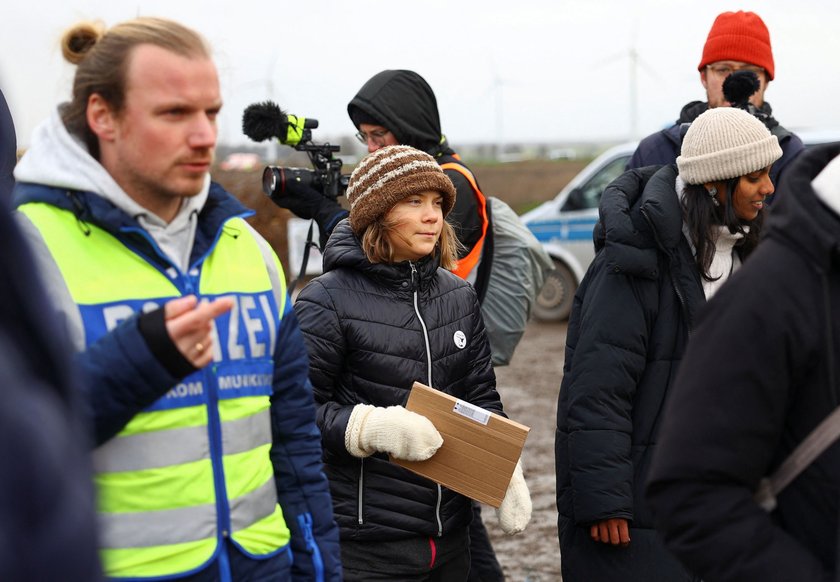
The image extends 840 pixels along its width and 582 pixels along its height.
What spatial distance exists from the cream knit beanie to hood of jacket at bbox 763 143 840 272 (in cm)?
141

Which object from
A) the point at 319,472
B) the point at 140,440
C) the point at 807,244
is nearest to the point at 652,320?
the point at 319,472

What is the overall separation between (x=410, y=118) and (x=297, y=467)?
91.7 inches

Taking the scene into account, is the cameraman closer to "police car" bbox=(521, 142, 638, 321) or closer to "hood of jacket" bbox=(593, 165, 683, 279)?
"hood of jacket" bbox=(593, 165, 683, 279)

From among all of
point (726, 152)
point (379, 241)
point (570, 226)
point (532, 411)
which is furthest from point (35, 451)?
point (570, 226)

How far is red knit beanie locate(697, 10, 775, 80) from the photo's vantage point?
4.74 m

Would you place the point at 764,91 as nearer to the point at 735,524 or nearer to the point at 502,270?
the point at 502,270

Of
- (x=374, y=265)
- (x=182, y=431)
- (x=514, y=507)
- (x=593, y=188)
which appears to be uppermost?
(x=182, y=431)

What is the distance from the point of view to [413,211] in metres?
3.43

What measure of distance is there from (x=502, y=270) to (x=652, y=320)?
144 centimetres

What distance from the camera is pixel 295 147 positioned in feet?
14.8

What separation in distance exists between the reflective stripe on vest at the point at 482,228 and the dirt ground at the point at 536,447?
1555 millimetres

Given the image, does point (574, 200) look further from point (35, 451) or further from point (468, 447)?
point (35, 451)

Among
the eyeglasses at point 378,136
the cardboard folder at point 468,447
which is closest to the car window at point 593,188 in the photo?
the eyeglasses at point 378,136

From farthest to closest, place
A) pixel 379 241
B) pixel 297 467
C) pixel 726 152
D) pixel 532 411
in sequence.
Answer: pixel 532 411, pixel 379 241, pixel 726 152, pixel 297 467
